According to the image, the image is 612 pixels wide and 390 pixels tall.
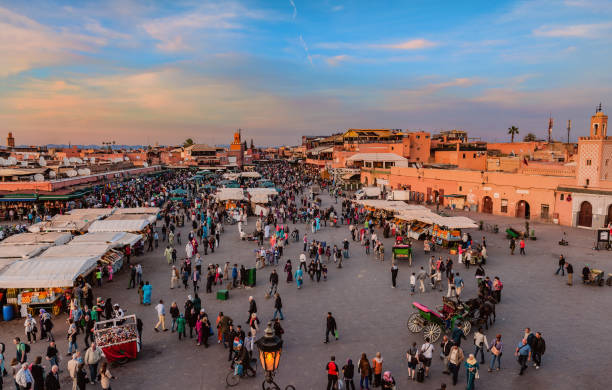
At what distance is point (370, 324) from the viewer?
1162cm

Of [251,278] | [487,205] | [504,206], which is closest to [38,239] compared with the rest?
[251,278]

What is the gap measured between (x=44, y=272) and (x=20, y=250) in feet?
13.2

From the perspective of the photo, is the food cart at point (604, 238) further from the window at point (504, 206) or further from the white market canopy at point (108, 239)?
the white market canopy at point (108, 239)

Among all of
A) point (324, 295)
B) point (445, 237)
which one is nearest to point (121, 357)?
point (324, 295)

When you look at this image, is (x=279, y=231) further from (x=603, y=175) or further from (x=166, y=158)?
(x=166, y=158)

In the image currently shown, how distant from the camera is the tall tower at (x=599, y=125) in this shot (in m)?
25.8

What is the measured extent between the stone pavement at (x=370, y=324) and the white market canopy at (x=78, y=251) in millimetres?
1375

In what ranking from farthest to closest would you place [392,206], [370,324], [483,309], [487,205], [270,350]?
[487,205] < [392,206] < [370,324] < [483,309] < [270,350]

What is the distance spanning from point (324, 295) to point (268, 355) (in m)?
8.72

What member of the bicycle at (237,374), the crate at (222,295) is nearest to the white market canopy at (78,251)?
the crate at (222,295)

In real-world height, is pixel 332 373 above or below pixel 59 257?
below

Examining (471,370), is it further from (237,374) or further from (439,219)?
(439,219)

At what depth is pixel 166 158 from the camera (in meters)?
99.7

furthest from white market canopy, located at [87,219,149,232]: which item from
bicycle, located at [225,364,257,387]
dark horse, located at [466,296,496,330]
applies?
dark horse, located at [466,296,496,330]
